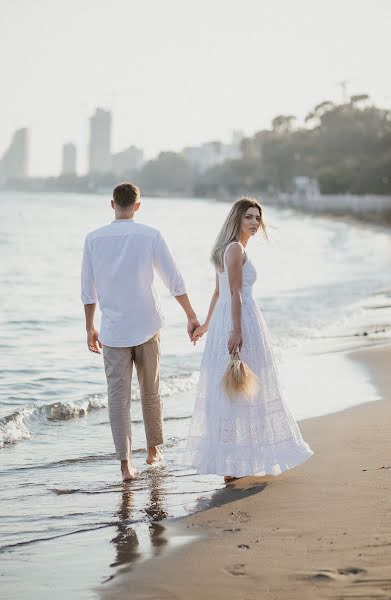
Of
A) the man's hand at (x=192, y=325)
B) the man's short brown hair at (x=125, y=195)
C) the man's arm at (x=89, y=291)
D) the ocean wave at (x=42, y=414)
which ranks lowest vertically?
the ocean wave at (x=42, y=414)

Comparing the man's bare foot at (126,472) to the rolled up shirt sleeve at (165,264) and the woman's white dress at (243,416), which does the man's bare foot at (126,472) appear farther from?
the rolled up shirt sleeve at (165,264)

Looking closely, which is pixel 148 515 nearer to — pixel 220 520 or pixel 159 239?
pixel 220 520

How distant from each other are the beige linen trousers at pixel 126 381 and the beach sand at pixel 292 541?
681 mm

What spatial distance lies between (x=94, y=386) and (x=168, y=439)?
7.68ft

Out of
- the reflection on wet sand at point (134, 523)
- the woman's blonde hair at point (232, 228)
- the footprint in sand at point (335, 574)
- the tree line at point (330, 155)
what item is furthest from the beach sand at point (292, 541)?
the tree line at point (330, 155)

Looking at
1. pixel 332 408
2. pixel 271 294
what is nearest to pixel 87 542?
pixel 332 408

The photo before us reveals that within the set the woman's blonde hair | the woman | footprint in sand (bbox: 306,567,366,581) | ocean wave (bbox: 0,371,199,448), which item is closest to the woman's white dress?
the woman

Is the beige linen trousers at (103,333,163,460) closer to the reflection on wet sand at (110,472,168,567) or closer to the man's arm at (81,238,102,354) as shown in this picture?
the man's arm at (81,238,102,354)

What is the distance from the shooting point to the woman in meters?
5.03

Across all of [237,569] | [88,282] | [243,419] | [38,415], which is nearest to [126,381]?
[88,282]

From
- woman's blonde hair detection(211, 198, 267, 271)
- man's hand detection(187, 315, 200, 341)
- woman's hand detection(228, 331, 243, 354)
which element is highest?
woman's blonde hair detection(211, 198, 267, 271)

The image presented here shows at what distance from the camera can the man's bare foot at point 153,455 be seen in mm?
5486

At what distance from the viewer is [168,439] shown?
6543 millimetres

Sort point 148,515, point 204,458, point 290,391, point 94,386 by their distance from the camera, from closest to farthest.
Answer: point 148,515 → point 204,458 → point 290,391 → point 94,386
